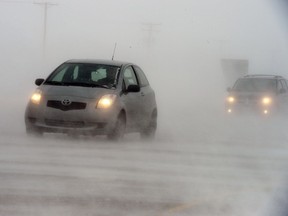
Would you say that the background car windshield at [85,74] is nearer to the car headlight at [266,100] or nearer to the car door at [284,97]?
the car headlight at [266,100]

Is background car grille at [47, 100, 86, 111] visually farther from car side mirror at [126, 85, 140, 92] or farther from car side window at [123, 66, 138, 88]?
car side window at [123, 66, 138, 88]

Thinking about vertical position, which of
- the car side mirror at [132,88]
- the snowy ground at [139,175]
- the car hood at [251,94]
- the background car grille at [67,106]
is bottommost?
the snowy ground at [139,175]

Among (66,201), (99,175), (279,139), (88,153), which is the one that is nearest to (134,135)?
(279,139)

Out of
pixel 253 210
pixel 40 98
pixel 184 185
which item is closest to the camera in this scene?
pixel 253 210

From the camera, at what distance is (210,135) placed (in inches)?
650

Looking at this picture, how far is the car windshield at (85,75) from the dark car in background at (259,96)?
1072cm

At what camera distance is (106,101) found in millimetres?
12898

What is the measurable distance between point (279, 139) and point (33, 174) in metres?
8.31

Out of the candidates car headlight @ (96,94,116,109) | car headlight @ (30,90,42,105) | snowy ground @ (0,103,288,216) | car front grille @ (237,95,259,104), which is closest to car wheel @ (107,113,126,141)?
snowy ground @ (0,103,288,216)

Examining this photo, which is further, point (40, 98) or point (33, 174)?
point (40, 98)

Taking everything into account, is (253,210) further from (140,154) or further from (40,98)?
(40,98)

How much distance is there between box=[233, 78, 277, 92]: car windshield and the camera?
2444 cm

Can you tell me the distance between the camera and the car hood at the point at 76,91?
42.6ft

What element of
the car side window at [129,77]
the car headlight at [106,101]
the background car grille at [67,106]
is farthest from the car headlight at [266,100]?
the background car grille at [67,106]
